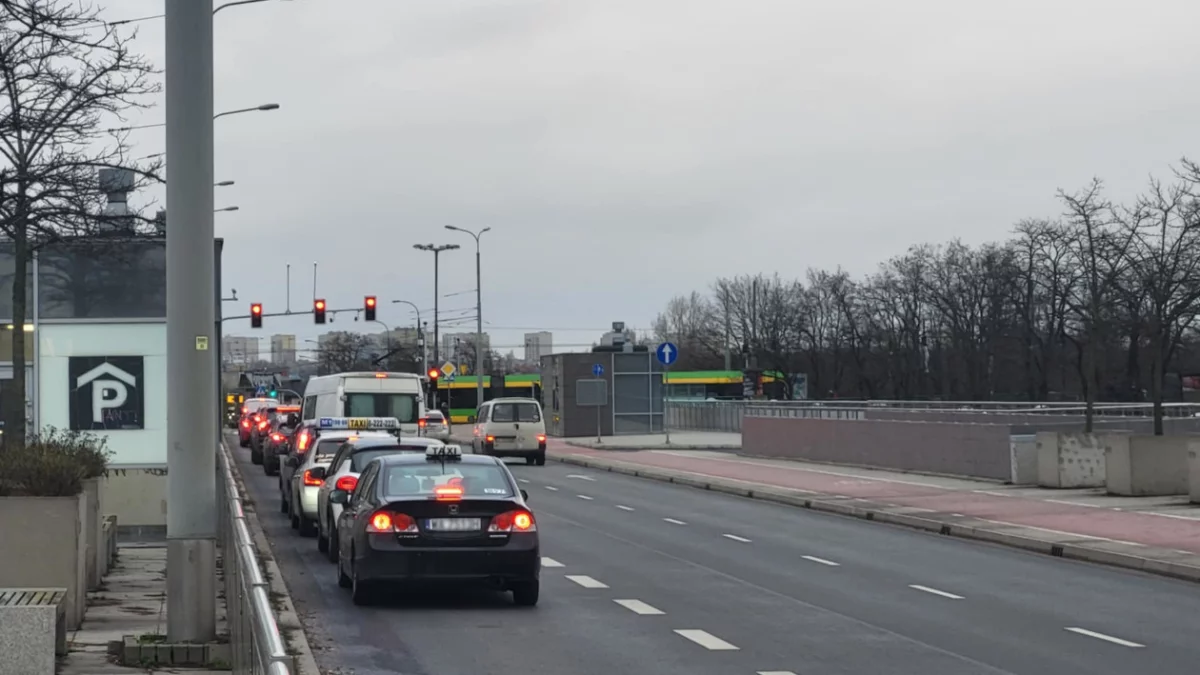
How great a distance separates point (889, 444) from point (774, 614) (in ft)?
80.2

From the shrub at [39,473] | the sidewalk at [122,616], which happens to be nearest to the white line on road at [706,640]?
the sidewalk at [122,616]

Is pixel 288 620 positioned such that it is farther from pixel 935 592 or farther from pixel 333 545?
pixel 935 592

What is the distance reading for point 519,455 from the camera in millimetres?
46219

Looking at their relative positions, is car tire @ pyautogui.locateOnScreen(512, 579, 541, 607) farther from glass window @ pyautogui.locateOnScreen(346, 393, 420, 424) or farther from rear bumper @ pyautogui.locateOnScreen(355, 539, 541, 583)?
glass window @ pyautogui.locateOnScreen(346, 393, 420, 424)

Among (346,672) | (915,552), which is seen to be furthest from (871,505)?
(346,672)

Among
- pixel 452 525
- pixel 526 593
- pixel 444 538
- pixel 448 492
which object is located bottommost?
pixel 526 593

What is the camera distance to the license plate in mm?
14297

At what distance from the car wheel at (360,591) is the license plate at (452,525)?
2.89 feet

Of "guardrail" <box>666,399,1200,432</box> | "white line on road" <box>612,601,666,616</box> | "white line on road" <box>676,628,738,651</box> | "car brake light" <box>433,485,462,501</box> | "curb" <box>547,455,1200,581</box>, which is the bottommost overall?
"curb" <box>547,455,1200,581</box>

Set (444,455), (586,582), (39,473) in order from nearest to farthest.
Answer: (39,473), (444,455), (586,582)

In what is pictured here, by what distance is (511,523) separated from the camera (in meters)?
14.4

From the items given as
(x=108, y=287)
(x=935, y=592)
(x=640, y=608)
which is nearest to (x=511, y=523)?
(x=640, y=608)

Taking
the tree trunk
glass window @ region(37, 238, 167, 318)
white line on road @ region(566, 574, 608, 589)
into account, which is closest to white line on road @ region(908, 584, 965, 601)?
white line on road @ region(566, 574, 608, 589)

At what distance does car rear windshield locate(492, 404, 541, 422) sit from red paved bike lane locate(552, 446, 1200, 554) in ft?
15.3
